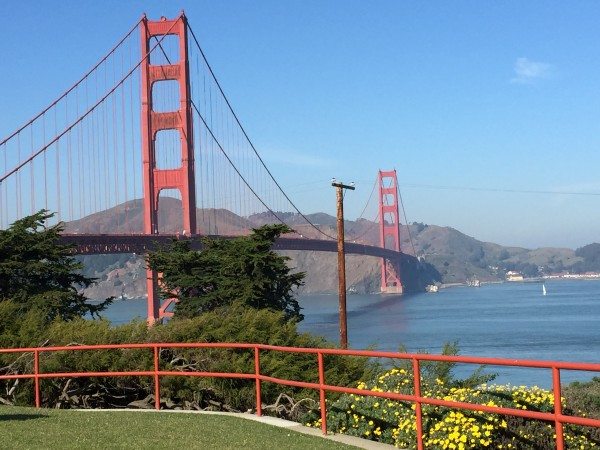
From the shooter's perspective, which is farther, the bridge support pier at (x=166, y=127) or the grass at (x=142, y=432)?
the bridge support pier at (x=166, y=127)

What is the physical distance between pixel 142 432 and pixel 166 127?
60446mm

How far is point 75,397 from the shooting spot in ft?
47.5

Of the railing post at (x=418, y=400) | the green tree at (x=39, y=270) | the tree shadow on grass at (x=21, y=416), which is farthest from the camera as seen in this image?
the green tree at (x=39, y=270)

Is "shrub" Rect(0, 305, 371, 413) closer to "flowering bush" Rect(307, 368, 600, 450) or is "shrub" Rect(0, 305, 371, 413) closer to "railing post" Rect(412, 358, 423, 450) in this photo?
"flowering bush" Rect(307, 368, 600, 450)

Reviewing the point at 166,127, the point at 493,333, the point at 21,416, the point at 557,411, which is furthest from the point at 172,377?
the point at 493,333

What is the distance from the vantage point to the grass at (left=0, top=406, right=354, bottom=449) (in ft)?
30.1

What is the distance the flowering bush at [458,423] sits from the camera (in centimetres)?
900

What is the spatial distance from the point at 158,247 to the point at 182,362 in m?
36.6

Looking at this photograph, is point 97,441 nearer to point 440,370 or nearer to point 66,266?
point 440,370

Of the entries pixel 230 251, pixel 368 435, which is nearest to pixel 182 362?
pixel 368 435

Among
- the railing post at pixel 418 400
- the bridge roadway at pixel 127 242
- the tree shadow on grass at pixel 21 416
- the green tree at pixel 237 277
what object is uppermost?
the bridge roadway at pixel 127 242

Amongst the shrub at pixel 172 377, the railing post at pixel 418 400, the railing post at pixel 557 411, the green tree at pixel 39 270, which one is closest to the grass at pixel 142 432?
the railing post at pixel 418 400

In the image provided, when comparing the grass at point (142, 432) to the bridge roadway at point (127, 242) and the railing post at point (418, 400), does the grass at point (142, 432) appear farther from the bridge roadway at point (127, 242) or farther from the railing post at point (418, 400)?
the bridge roadway at point (127, 242)

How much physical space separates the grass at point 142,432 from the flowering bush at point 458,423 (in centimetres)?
56
